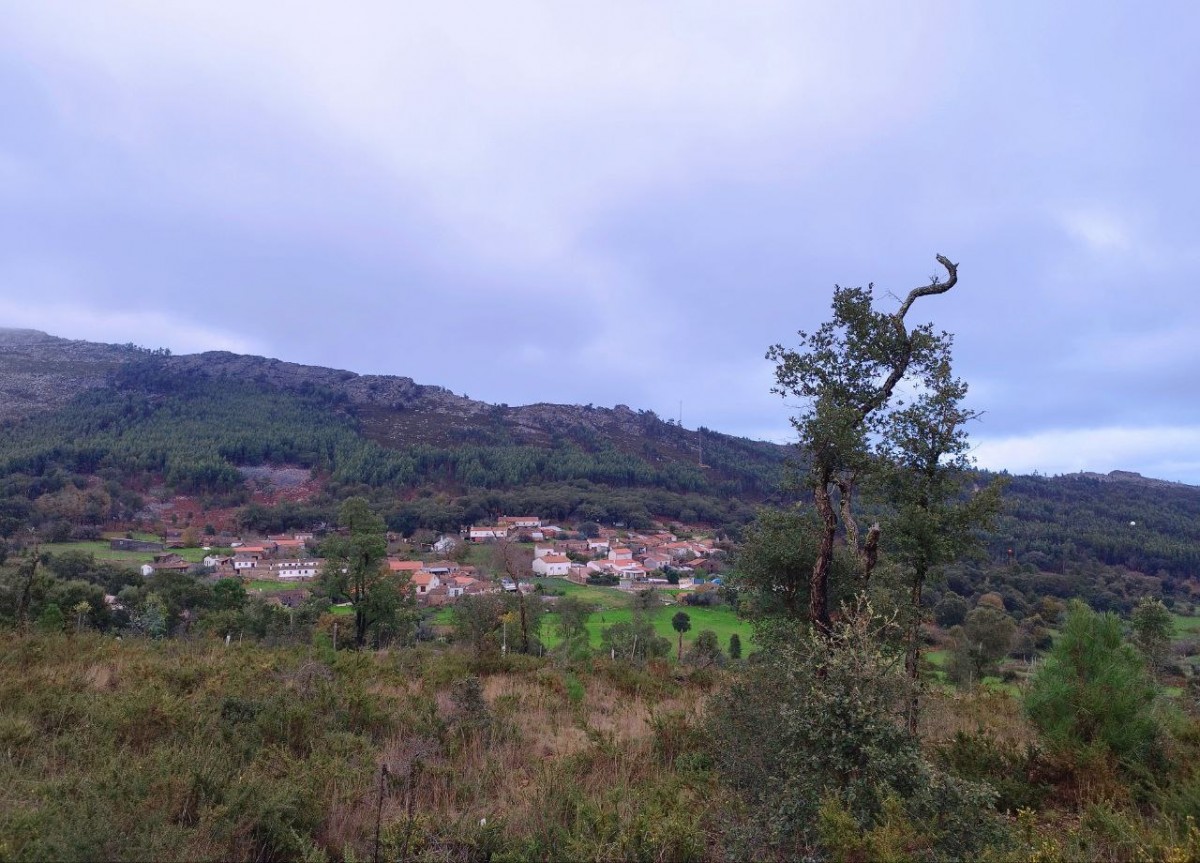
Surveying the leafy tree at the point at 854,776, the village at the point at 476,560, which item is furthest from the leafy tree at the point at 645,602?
the leafy tree at the point at 854,776

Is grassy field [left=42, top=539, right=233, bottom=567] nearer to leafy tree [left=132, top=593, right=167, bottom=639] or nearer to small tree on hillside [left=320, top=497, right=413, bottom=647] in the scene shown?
leafy tree [left=132, top=593, right=167, bottom=639]

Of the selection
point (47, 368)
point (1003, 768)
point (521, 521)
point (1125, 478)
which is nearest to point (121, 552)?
point (521, 521)

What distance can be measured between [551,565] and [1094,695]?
5286 centimetres

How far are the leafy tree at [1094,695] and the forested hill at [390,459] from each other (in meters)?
59.0

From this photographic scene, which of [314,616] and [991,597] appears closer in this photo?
[314,616]

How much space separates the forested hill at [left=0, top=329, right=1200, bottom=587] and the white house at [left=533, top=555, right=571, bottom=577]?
21100 mm

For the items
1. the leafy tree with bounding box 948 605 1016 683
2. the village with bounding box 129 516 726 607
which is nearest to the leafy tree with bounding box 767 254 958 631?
the leafy tree with bounding box 948 605 1016 683

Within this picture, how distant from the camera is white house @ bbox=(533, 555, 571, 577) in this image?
5594 centimetres

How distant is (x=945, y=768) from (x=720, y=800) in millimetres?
2725

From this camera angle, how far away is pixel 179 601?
24.8 meters

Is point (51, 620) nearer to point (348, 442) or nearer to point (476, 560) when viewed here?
point (476, 560)

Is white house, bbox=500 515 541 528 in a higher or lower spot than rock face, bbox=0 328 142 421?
lower

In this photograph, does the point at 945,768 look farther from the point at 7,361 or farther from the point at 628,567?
the point at 7,361

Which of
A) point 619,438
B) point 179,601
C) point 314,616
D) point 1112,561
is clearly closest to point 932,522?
point 314,616
